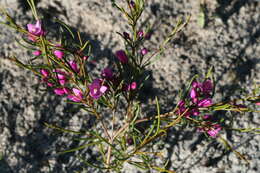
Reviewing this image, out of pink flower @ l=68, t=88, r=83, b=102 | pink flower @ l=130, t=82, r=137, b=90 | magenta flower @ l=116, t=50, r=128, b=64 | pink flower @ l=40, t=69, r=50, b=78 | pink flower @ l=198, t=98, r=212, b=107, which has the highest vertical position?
magenta flower @ l=116, t=50, r=128, b=64

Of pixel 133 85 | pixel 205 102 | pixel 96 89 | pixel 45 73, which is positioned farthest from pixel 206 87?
pixel 45 73

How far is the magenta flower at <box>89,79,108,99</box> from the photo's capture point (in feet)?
3.34

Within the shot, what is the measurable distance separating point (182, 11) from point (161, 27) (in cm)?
17

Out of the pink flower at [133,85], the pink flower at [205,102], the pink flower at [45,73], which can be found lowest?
the pink flower at [205,102]

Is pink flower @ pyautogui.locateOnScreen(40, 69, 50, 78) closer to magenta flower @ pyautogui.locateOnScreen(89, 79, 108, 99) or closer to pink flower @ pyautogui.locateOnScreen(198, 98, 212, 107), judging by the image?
magenta flower @ pyautogui.locateOnScreen(89, 79, 108, 99)

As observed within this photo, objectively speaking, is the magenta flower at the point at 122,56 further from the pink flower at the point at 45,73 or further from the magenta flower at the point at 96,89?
the pink flower at the point at 45,73

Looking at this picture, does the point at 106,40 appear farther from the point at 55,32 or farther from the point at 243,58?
the point at 243,58

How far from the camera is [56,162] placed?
5.12 ft

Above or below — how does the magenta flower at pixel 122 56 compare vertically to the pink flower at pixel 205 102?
above

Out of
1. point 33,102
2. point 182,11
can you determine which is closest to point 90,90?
point 33,102

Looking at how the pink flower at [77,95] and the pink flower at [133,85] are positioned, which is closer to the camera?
the pink flower at [77,95]

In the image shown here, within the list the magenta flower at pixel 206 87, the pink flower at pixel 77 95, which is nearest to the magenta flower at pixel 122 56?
the pink flower at pixel 77 95

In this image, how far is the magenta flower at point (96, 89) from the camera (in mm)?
1018

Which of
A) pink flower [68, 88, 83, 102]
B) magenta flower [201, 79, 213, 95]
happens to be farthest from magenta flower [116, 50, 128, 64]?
magenta flower [201, 79, 213, 95]
